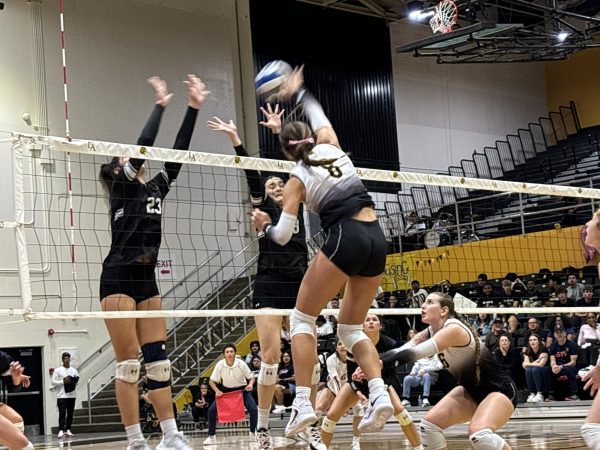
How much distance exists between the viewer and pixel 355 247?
502cm

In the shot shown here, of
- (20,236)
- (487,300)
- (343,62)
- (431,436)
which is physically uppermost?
(343,62)

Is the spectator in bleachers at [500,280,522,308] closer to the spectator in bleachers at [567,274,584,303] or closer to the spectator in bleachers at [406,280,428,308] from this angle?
the spectator in bleachers at [567,274,584,303]

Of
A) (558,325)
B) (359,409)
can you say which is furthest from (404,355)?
(558,325)

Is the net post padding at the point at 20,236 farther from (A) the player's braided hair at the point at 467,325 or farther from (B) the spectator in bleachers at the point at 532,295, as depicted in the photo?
(B) the spectator in bleachers at the point at 532,295

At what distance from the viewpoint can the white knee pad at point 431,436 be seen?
6.19 meters

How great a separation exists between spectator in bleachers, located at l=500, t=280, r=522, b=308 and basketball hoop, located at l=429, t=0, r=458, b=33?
5.50m

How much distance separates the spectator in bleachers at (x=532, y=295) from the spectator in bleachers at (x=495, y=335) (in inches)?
55.3

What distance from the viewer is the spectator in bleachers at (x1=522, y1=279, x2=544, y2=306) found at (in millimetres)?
16750

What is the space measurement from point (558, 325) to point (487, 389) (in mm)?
9244

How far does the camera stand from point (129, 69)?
21.9m

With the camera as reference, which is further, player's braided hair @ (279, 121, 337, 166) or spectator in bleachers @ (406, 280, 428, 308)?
spectator in bleachers @ (406, 280, 428, 308)

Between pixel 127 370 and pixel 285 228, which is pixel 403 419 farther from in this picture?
pixel 285 228

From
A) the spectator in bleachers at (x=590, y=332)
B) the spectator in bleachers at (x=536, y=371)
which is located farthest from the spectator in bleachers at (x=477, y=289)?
the spectator in bleachers at (x=590, y=332)

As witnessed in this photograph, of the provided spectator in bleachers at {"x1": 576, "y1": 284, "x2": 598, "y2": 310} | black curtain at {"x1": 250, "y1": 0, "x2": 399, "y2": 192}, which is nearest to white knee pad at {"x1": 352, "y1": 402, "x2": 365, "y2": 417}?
spectator in bleachers at {"x1": 576, "y1": 284, "x2": 598, "y2": 310}
